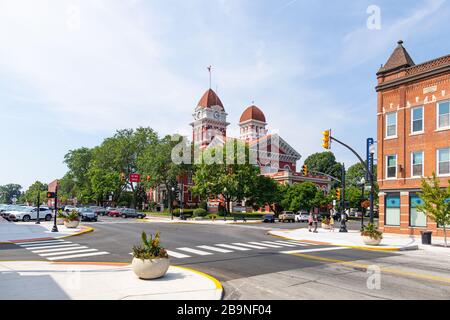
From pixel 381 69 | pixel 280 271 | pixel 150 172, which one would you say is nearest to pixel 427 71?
pixel 381 69

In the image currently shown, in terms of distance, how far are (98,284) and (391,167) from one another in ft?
89.0

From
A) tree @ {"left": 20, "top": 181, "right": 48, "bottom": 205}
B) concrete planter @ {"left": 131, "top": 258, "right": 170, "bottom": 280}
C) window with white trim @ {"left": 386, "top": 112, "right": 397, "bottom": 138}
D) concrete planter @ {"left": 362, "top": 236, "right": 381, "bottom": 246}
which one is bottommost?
tree @ {"left": 20, "top": 181, "right": 48, "bottom": 205}

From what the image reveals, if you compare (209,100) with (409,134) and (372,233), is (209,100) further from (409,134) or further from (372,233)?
(372,233)

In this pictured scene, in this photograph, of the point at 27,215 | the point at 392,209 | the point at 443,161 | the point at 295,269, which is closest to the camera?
the point at 295,269

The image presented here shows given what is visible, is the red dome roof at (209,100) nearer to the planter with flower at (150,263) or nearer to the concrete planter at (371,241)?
the concrete planter at (371,241)

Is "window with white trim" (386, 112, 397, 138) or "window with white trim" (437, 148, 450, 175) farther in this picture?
"window with white trim" (386, 112, 397, 138)

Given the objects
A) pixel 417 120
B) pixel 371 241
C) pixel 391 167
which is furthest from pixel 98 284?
pixel 417 120

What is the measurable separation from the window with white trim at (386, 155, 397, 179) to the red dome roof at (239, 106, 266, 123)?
68692mm

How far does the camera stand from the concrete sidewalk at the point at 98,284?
8.23 meters

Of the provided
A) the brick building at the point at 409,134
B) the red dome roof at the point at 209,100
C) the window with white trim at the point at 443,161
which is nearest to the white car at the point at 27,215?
the brick building at the point at 409,134

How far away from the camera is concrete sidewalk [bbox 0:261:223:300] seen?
27.0ft

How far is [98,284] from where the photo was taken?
30.5 ft

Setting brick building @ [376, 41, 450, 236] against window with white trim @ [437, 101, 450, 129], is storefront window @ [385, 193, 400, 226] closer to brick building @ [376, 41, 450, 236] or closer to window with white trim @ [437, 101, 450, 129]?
brick building @ [376, 41, 450, 236]

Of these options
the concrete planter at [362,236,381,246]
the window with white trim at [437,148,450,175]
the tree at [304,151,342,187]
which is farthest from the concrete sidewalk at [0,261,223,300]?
the tree at [304,151,342,187]
